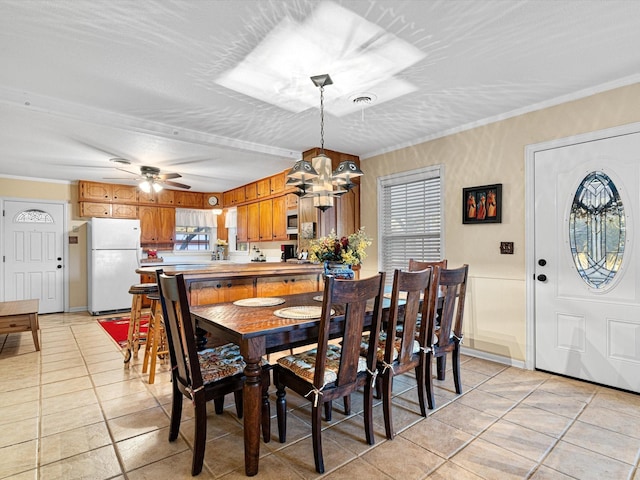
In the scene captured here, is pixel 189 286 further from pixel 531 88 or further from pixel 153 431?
pixel 531 88

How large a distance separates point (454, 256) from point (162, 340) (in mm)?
3219

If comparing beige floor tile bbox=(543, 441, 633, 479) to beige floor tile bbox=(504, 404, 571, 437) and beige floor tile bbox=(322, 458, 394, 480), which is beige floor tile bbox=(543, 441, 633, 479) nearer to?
beige floor tile bbox=(504, 404, 571, 437)

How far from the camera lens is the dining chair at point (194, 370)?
175 centimetres

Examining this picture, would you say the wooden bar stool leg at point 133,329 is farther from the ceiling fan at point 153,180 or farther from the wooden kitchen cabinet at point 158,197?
the wooden kitchen cabinet at point 158,197

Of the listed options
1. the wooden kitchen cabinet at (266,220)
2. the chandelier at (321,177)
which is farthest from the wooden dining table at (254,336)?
the wooden kitchen cabinet at (266,220)

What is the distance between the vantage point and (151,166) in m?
5.23

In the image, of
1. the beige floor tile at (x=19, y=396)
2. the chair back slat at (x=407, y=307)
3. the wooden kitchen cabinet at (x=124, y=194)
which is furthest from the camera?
the wooden kitchen cabinet at (x=124, y=194)

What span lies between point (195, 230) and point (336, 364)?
6.56 m

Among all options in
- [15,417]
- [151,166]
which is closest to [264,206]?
[151,166]

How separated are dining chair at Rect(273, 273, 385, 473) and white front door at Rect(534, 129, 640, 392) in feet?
6.89

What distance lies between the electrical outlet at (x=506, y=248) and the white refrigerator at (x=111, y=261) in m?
5.77

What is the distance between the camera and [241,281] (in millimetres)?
3242

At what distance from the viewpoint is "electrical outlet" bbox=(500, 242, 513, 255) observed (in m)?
3.36

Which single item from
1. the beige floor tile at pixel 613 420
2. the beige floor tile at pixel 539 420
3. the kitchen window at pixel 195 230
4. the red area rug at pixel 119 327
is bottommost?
the red area rug at pixel 119 327
